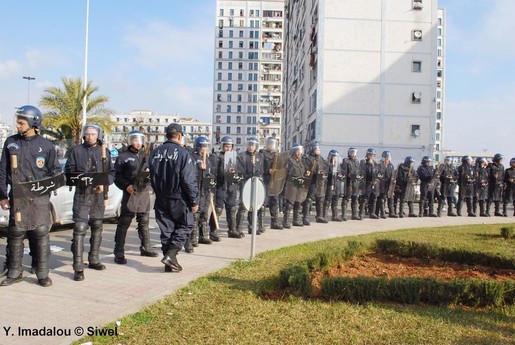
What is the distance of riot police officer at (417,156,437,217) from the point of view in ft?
51.0

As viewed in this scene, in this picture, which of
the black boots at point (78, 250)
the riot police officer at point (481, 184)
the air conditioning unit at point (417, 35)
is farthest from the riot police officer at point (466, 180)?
the air conditioning unit at point (417, 35)

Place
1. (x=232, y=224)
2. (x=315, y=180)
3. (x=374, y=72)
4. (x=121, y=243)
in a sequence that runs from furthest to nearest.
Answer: (x=374, y=72)
(x=315, y=180)
(x=232, y=224)
(x=121, y=243)

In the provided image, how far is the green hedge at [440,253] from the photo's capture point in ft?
23.4

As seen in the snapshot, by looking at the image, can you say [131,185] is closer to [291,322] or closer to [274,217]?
[291,322]

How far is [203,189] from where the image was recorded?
29.9ft

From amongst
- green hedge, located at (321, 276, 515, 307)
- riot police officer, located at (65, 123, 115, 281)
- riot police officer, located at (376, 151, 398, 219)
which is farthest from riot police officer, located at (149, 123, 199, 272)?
riot police officer, located at (376, 151, 398, 219)

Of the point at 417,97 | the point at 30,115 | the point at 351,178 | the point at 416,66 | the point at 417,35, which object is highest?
the point at 417,35

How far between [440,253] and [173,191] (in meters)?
4.30

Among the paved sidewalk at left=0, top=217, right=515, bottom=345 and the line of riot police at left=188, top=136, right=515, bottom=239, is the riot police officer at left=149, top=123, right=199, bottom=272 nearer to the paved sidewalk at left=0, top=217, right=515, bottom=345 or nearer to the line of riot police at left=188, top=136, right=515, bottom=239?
the paved sidewalk at left=0, top=217, right=515, bottom=345

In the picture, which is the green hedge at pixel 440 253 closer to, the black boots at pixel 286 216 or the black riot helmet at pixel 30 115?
the black boots at pixel 286 216

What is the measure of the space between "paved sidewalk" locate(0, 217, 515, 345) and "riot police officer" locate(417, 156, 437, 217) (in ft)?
26.7

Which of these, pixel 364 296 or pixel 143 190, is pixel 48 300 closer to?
pixel 143 190

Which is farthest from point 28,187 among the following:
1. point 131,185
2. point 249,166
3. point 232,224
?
point 249,166

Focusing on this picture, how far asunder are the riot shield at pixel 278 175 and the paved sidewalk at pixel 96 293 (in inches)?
105
